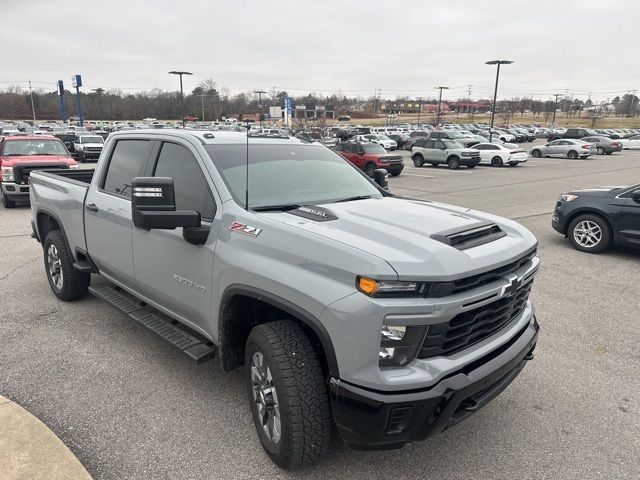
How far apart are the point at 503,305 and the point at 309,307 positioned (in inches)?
45.1

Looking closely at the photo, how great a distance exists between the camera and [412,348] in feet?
7.29

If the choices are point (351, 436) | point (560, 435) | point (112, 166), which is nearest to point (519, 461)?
point (560, 435)

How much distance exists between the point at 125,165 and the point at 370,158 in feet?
61.1

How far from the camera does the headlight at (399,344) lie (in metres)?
2.20

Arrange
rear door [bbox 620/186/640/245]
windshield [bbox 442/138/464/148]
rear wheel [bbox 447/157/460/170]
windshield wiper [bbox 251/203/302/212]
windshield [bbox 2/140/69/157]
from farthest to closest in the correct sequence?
windshield [bbox 442/138/464/148], rear wheel [bbox 447/157/460/170], windshield [bbox 2/140/69/157], rear door [bbox 620/186/640/245], windshield wiper [bbox 251/203/302/212]

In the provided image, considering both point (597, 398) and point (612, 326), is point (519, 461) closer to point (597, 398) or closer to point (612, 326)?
point (597, 398)

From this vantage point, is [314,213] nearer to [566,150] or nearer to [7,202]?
[7,202]

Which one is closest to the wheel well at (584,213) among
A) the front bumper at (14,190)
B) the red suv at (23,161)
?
the red suv at (23,161)

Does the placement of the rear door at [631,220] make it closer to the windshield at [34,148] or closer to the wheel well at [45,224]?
the wheel well at [45,224]

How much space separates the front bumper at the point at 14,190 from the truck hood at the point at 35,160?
0.50m

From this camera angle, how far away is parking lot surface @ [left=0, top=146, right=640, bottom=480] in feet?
8.95

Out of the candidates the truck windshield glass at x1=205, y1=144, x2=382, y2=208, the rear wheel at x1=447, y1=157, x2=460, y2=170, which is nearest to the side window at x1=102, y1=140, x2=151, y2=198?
the truck windshield glass at x1=205, y1=144, x2=382, y2=208

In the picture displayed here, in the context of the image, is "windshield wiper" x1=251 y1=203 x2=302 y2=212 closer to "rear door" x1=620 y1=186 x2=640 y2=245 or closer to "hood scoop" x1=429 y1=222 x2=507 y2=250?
"hood scoop" x1=429 y1=222 x2=507 y2=250

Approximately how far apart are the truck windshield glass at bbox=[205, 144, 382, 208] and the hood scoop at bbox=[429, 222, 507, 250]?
1.04 metres
